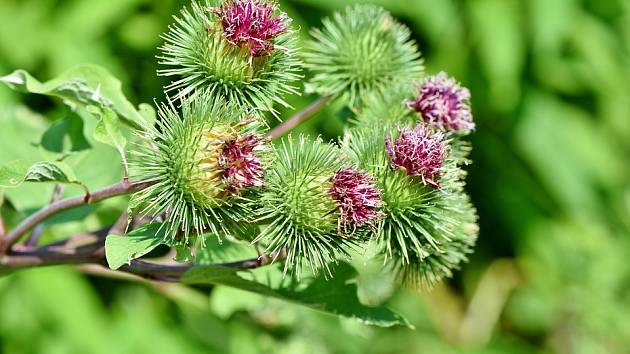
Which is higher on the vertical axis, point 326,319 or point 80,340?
point 326,319

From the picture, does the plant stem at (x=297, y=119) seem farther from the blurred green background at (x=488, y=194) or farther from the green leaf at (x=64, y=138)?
the blurred green background at (x=488, y=194)

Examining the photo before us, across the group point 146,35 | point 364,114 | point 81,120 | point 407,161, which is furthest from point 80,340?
point 407,161

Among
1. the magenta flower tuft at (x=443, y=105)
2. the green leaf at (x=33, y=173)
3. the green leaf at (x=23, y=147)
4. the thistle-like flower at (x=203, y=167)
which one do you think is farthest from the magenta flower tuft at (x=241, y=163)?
the green leaf at (x=23, y=147)

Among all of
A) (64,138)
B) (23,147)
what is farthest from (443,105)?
(23,147)

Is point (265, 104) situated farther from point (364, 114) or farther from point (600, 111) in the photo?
point (600, 111)

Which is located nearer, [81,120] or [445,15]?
[81,120]

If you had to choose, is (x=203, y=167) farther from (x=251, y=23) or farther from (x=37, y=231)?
(x=37, y=231)

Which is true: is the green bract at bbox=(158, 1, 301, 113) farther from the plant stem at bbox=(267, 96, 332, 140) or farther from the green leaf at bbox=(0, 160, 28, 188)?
the green leaf at bbox=(0, 160, 28, 188)
